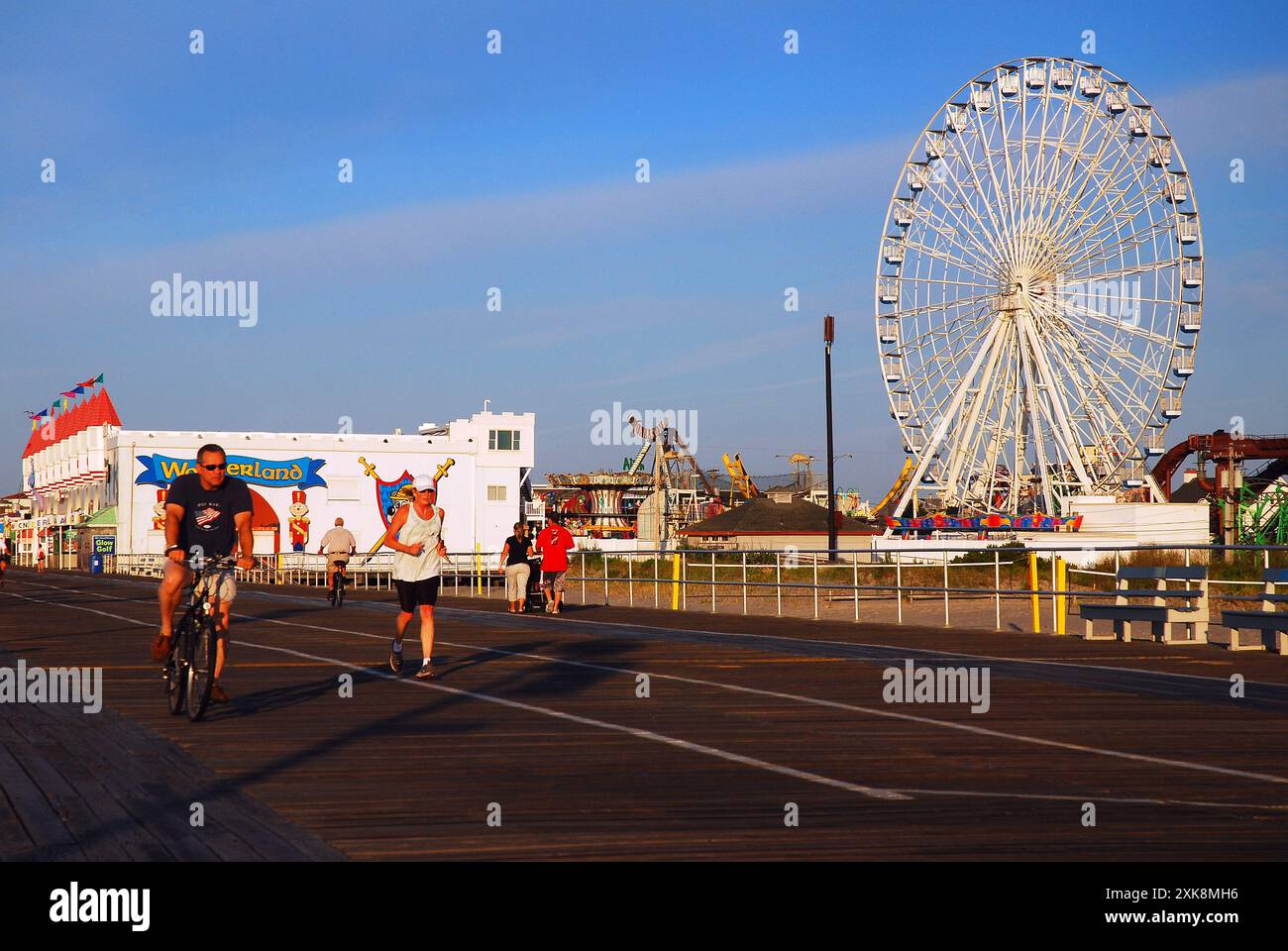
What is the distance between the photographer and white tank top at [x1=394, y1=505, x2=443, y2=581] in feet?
46.4

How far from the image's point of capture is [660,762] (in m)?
8.69

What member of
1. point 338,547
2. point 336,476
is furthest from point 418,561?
point 336,476

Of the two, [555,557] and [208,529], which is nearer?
[208,529]

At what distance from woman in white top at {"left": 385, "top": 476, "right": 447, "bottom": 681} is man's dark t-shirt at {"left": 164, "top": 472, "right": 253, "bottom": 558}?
9.83 feet

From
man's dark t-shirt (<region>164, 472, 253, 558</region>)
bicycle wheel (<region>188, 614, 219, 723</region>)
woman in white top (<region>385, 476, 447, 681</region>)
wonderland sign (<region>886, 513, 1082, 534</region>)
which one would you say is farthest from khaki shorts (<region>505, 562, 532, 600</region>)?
wonderland sign (<region>886, 513, 1082, 534</region>)

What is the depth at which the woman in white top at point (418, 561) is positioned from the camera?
14.1 metres

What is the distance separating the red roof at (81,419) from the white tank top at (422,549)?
92847 mm

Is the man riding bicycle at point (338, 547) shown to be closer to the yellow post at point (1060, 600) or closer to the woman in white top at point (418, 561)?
the yellow post at point (1060, 600)

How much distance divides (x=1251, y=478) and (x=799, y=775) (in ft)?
259

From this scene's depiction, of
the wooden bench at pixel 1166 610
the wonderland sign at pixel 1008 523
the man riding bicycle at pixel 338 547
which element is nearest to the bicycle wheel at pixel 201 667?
the wooden bench at pixel 1166 610

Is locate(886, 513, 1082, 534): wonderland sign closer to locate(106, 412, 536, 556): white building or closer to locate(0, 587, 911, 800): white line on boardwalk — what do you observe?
locate(106, 412, 536, 556): white building

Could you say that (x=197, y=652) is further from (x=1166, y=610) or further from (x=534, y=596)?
(x=534, y=596)

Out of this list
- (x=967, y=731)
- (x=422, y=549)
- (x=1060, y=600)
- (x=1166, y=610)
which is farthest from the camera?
(x=1060, y=600)

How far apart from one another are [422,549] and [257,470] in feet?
266
